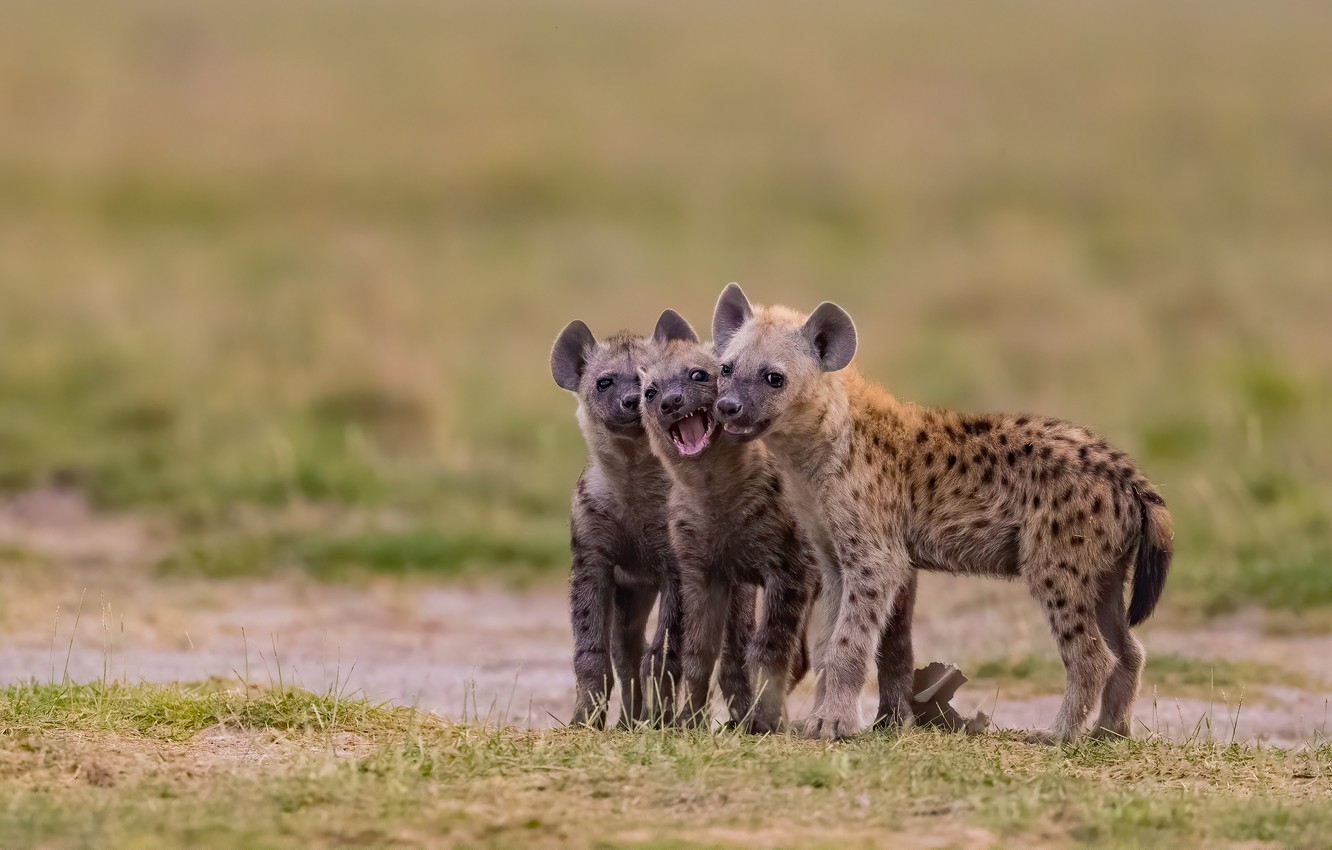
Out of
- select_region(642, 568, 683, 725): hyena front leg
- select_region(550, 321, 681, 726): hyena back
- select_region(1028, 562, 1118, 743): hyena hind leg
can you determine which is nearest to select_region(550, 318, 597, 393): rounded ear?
select_region(550, 321, 681, 726): hyena back

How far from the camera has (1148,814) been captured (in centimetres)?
514

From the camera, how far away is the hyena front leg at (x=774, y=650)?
22.0ft

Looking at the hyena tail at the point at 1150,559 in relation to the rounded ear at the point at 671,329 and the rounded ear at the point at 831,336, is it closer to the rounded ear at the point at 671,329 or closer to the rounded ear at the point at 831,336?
the rounded ear at the point at 831,336

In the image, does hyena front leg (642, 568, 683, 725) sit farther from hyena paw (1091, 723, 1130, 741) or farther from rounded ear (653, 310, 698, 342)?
hyena paw (1091, 723, 1130, 741)

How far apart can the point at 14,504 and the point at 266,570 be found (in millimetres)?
2303

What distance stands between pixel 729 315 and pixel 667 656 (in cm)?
126

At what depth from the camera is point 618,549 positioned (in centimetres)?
717

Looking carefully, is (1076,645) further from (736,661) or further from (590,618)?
(590,618)

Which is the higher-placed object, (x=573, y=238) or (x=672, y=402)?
(x=573, y=238)

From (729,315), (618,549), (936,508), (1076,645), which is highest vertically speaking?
(729,315)

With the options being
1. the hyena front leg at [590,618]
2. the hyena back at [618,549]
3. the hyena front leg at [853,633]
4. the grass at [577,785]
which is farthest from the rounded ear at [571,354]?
the grass at [577,785]

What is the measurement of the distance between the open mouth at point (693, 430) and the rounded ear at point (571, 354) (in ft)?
2.74

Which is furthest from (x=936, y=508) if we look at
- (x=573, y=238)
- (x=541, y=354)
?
(x=573, y=238)

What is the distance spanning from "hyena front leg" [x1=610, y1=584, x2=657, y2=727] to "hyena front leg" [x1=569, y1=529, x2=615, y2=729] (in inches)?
→ 4.1
